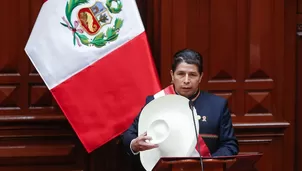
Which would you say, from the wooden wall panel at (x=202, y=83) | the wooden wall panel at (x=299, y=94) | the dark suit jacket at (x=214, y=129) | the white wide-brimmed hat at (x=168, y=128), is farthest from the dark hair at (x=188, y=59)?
the wooden wall panel at (x=299, y=94)

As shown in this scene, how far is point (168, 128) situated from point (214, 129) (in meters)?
0.39

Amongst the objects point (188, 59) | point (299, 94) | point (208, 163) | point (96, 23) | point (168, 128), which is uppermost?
point (96, 23)

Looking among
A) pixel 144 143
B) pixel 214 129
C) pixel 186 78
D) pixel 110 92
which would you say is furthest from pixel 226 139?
pixel 110 92

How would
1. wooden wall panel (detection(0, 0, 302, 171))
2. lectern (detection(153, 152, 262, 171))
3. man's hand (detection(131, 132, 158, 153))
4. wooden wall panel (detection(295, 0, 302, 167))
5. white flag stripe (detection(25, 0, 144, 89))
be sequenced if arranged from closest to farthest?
lectern (detection(153, 152, 262, 171)), man's hand (detection(131, 132, 158, 153)), white flag stripe (detection(25, 0, 144, 89)), wooden wall panel (detection(0, 0, 302, 171)), wooden wall panel (detection(295, 0, 302, 167))

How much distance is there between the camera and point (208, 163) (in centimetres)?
243

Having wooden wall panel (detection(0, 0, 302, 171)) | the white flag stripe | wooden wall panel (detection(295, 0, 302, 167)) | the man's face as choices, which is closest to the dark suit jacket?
the man's face

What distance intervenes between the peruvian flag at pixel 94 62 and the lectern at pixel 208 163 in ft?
3.22

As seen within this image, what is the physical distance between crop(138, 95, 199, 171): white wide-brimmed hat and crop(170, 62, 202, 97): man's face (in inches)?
9.1

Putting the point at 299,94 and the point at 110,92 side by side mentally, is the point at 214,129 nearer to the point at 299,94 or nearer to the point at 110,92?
the point at 110,92

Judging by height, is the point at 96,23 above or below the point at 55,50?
above

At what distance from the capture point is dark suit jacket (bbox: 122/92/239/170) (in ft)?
9.64

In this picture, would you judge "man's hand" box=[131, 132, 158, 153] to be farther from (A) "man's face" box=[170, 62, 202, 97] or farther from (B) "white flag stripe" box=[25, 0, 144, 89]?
(B) "white flag stripe" box=[25, 0, 144, 89]

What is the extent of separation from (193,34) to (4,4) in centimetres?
116

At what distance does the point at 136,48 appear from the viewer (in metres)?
3.44
